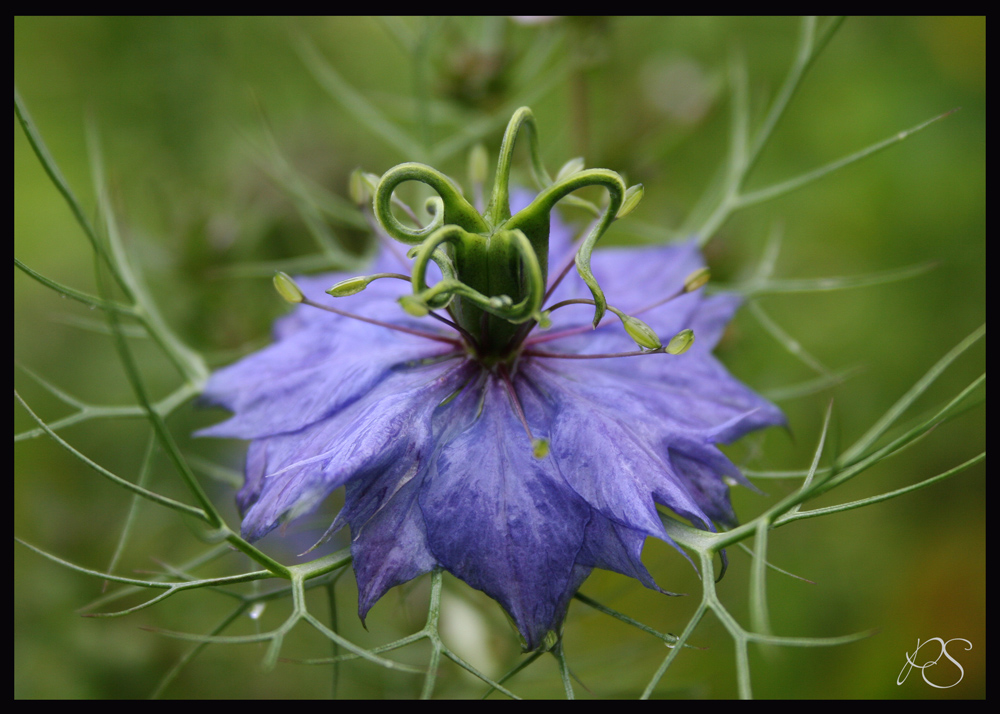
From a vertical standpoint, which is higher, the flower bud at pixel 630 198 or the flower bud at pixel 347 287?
the flower bud at pixel 630 198

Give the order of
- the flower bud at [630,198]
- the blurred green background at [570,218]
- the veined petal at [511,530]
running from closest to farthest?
1. the veined petal at [511,530]
2. the flower bud at [630,198]
3. the blurred green background at [570,218]

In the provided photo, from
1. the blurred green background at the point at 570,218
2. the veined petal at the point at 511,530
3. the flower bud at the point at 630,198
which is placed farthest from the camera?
the blurred green background at the point at 570,218

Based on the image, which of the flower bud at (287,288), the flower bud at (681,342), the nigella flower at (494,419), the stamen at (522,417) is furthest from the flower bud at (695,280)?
the flower bud at (287,288)

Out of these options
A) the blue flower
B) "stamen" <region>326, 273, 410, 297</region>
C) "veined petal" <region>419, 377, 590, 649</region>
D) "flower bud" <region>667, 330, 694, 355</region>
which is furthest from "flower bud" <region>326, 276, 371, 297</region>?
"flower bud" <region>667, 330, 694, 355</region>

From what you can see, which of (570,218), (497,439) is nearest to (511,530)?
(497,439)

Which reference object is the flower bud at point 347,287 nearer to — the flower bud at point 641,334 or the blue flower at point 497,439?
the blue flower at point 497,439

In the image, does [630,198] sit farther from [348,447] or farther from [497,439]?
[348,447]
